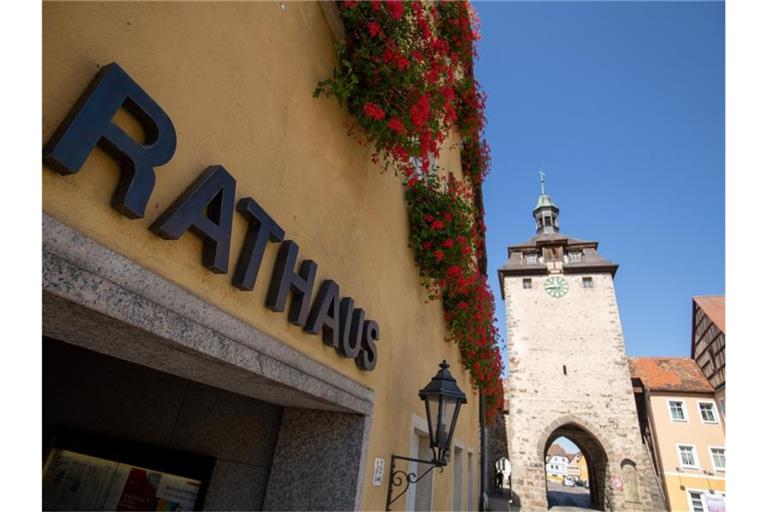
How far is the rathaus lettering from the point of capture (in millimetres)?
1176

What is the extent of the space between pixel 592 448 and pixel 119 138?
97.0 feet

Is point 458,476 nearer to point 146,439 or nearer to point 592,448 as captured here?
point 146,439

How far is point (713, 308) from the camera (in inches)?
933

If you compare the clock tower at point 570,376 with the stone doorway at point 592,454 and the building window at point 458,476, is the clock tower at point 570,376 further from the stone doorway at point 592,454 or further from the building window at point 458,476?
the building window at point 458,476

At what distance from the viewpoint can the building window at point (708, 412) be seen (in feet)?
73.8

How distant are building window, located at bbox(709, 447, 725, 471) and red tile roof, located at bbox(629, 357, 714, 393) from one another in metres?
2.96

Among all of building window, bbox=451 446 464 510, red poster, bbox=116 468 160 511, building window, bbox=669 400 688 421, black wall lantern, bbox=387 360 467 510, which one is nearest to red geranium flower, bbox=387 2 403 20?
black wall lantern, bbox=387 360 467 510

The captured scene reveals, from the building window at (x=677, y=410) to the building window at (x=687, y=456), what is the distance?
1363 mm

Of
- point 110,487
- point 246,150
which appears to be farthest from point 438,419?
point 246,150

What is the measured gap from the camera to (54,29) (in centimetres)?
117

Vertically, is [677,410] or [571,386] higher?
[571,386]

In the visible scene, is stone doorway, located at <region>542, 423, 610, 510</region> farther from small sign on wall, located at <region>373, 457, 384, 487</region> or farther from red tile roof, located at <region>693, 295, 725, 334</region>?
small sign on wall, located at <region>373, 457, 384, 487</region>
